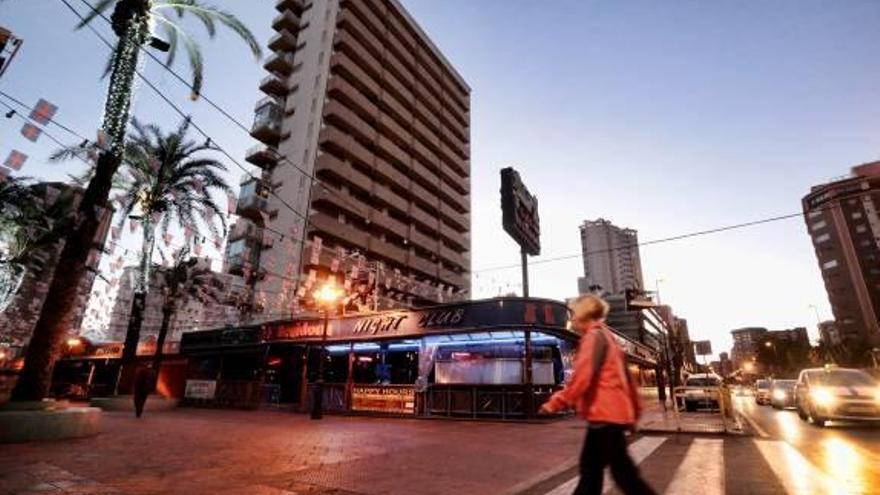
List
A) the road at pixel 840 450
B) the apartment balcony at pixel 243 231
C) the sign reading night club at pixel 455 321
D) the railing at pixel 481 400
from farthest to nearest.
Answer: the apartment balcony at pixel 243 231, the sign reading night club at pixel 455 321, the railing at pixel 481 400, the road at pixel 840 450

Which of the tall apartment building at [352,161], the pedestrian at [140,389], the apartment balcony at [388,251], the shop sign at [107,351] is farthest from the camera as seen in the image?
the apartment balcony at [388,251]

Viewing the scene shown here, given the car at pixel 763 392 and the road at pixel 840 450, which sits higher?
the car at pixel 763 392

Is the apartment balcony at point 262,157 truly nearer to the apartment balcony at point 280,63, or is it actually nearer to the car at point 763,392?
the apartment balcony at point 280,63

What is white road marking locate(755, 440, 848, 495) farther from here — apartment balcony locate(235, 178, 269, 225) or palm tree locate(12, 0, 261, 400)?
apartment balcony locate(235, 178, 269, 225)

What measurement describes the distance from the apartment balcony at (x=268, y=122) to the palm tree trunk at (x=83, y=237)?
36.0 m

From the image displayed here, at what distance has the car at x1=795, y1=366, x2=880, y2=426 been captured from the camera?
11445 millimetres

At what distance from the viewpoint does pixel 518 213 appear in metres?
20.6

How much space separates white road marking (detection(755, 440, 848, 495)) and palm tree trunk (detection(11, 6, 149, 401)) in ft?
44.2

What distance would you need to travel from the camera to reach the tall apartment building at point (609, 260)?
160 meters

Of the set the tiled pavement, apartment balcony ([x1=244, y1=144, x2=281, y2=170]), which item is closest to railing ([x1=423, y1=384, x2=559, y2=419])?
the tiled pavement

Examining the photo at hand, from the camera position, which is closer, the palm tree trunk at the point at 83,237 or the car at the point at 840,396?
the palm tree trunk at the point at 83,237

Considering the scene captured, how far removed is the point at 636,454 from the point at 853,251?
103 metres

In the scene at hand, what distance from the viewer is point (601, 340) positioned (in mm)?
3307

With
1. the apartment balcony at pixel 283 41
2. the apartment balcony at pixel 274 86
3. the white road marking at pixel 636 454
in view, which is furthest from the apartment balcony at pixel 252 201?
the white road marking at pixel 636 454
